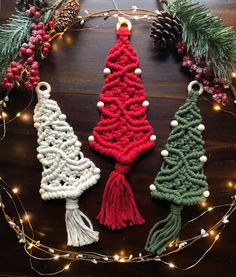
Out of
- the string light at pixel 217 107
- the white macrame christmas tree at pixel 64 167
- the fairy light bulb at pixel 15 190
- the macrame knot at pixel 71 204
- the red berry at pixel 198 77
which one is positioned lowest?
the macrame knot at pixel 71 204

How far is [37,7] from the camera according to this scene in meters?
0.88

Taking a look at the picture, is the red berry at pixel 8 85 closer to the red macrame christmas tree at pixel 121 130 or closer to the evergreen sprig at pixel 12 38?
the evergreen sprig at pixel 12 38

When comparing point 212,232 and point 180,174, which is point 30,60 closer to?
point 180,174

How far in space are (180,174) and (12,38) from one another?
1.54ft

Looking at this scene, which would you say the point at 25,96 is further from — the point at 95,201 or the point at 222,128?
the point at 222,128

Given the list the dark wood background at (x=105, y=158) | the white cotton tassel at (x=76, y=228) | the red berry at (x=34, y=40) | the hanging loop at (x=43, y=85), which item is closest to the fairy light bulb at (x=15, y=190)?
the dark wood background at (x=105, y=158)

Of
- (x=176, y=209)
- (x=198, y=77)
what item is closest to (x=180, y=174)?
(x=176, y=209)

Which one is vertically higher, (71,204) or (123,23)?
(123,23)

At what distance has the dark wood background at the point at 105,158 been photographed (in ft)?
2.90

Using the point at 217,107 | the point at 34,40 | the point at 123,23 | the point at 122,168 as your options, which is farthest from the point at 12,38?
the point at 217,107

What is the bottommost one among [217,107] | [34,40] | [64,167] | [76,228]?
[76,228]

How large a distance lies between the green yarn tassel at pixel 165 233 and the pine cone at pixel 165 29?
36 cm

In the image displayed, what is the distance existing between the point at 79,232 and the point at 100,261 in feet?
0.28

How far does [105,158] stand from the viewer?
0.89 meters
